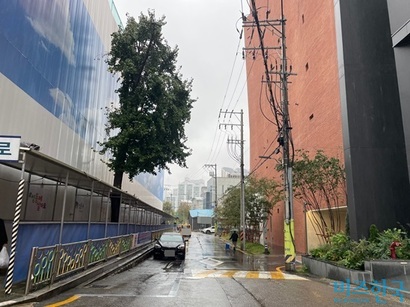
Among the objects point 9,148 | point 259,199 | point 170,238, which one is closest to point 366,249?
point 9,148

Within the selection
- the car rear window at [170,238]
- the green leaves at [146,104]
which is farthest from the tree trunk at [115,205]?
the car rear window at [170,238]

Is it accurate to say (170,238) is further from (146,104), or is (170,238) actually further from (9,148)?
(9,148)

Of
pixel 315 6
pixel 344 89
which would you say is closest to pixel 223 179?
pixel 315 6

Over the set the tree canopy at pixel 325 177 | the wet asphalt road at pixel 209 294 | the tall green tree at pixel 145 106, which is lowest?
the wet asphalt road at pixel 209 294

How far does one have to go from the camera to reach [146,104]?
2089cm

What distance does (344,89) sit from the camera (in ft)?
47.9

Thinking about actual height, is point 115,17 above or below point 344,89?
above

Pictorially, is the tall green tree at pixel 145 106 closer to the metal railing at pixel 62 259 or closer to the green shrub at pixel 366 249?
the metal railing at pixel 62 259

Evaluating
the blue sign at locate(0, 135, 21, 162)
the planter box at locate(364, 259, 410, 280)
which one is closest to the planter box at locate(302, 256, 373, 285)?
the planter box at locate(364, 259, 410, 280)

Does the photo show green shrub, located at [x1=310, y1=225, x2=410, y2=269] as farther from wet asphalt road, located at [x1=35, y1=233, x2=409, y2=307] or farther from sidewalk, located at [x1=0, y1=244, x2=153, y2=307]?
sidewalk, located at [x1=0, y1=244, x2=153, y2=307]

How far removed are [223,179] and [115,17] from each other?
79.0m

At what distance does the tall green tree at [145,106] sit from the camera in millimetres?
19766

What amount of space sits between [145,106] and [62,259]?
42.6 ft

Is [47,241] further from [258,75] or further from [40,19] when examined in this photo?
[258,75]
